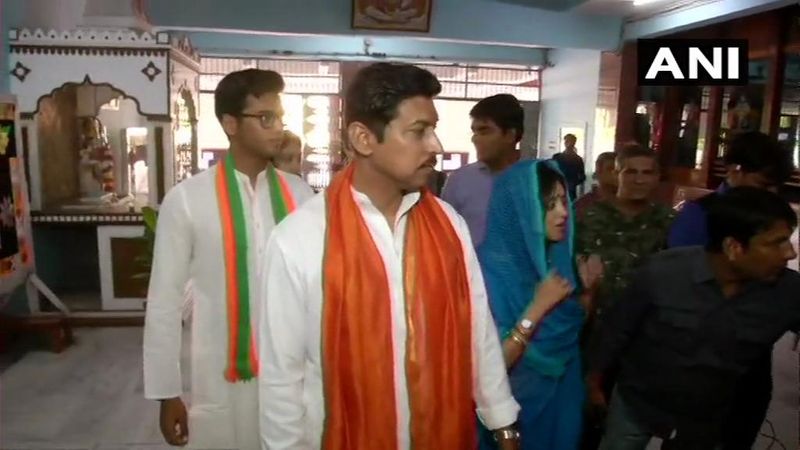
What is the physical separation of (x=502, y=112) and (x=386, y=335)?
1.54m

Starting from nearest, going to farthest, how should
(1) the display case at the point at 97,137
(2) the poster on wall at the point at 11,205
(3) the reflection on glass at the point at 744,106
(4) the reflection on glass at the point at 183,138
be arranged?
1. (2) the poster on wall at the point at 11,205
2. (1) the display case at the point at 97,137
3. (4) the reflection on glass at the point at 183,138
4. (3) the reflection on glass at the point at 744,106

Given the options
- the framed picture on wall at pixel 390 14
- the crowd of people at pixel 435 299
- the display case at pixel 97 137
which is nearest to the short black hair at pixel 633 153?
the crowd of people at pixel 435 299

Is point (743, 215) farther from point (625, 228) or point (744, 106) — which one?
point (744, 106)

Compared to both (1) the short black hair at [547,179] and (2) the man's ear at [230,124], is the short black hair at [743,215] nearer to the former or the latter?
(1) the short black hair at [547,179]

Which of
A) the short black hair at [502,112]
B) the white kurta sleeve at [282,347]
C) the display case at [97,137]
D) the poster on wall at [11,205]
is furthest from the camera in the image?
the display case at [97,137]

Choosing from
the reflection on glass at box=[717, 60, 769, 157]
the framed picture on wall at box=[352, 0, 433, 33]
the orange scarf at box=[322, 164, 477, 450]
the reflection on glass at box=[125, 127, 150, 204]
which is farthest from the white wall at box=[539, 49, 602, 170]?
the orange scarf at box=[322, 164, 477, 450]

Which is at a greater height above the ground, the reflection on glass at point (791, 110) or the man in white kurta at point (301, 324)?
the reflection on glass at point (791, 110)

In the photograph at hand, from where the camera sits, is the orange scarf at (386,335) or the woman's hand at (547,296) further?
Result: the woman's hand at (547,296)

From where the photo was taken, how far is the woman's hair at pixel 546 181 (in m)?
1.71

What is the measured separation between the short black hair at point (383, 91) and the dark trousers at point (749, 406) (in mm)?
1501

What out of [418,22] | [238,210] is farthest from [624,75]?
[238,210]

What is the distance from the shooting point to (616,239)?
2.20m

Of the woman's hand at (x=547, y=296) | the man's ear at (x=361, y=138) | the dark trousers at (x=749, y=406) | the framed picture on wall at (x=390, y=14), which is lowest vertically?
the dark trousers at (x=749, y=406)

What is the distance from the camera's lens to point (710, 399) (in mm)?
1762
